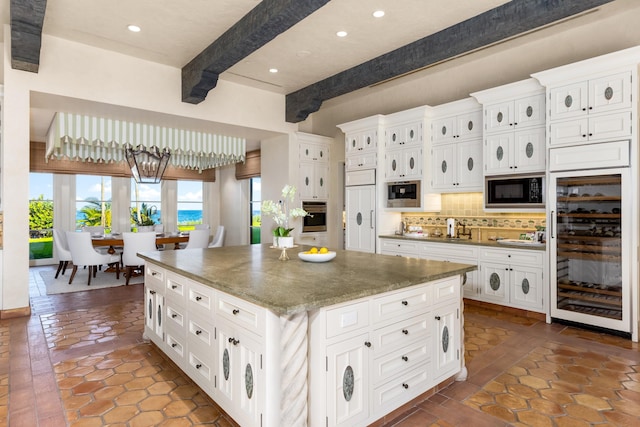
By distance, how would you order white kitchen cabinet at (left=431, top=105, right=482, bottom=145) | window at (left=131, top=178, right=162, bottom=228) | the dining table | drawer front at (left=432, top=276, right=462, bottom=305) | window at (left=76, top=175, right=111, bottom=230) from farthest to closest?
window at (left=131, top=178, right=162, bottom=228)
window at (left=76, top=175, right=111, bottom=230)
the dining table
white kitchen cabinet at (left=431, top=105, right=482, bottom=145)
drawer front at (left=432, top=276, right=462, bottom=305)

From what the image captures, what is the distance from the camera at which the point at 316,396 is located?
1.80 m

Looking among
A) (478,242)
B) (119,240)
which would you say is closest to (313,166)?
(478,242)

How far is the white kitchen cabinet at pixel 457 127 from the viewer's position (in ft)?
15.5

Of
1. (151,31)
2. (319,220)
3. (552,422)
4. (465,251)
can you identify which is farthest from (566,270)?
(151,31)

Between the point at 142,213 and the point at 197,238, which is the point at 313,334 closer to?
the point at 197,238

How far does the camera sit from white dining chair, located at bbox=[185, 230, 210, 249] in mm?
6816

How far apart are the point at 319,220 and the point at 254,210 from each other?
11.4 ft

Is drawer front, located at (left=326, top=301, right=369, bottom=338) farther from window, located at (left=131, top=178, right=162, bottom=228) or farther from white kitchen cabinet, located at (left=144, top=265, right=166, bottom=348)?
window, located at (left=131, top=178, right=162, bottom=228)

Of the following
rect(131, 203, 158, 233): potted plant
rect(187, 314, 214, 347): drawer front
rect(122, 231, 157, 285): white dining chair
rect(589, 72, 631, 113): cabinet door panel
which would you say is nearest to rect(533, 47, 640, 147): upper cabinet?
rect(589, 72, 631, 113): cabinet door panel

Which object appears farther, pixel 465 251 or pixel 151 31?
pixel 465 251

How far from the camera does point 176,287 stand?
8.90 ft

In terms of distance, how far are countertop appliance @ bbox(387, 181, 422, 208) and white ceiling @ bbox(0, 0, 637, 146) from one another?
1.83 m

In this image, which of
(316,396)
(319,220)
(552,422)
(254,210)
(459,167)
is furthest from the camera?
(254,210)

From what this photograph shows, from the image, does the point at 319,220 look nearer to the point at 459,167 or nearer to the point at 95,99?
the point at 459,167
